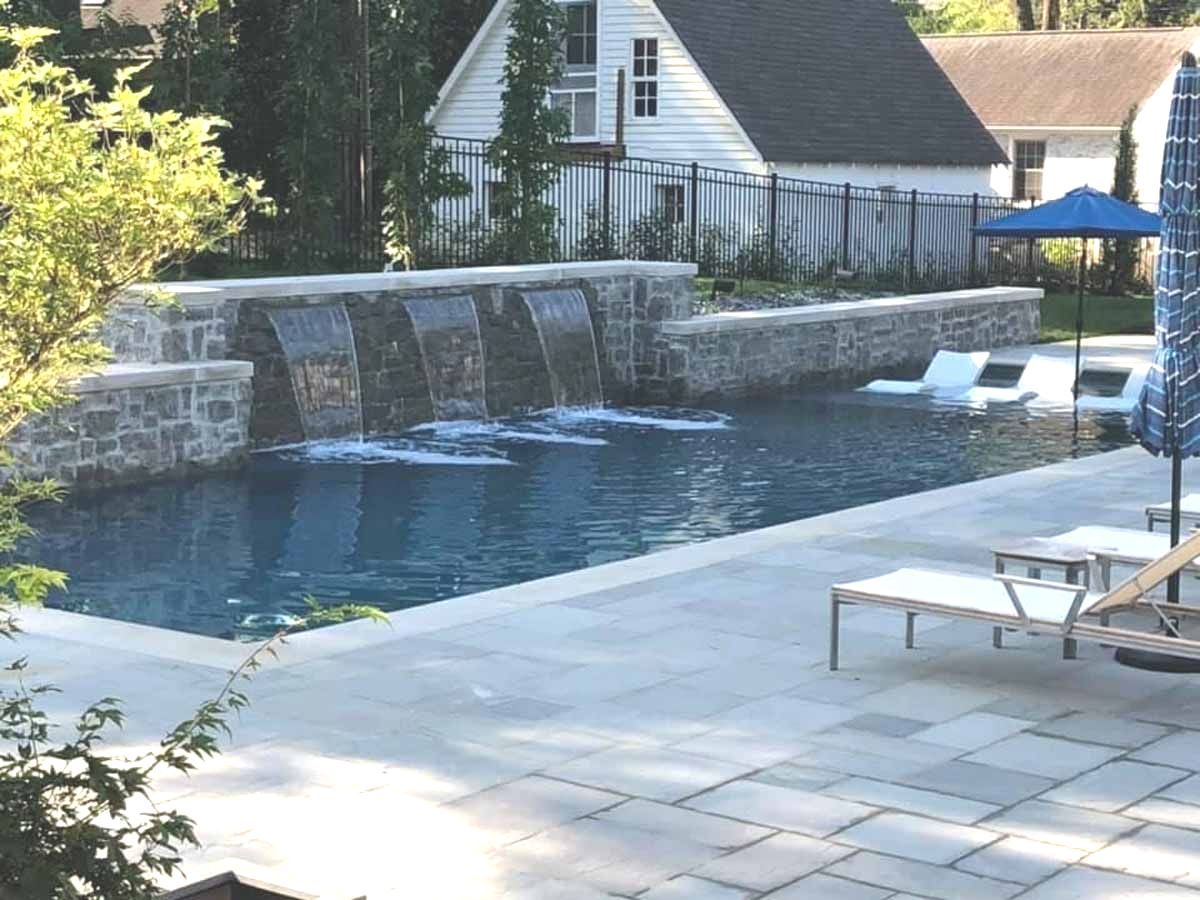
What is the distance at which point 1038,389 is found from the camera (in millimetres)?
22922

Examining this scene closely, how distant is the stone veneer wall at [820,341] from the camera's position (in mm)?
21562

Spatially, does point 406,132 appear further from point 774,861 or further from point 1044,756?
point 774,861

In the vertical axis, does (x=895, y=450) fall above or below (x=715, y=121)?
below

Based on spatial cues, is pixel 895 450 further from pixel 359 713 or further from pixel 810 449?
pixel 359 713

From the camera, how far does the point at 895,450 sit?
1797cm

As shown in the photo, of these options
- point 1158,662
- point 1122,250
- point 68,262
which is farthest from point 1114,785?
point 1122,250

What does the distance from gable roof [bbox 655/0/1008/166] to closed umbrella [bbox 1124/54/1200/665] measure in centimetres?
2465

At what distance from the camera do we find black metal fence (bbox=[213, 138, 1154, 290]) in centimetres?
2483

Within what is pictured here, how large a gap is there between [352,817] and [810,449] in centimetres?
1178

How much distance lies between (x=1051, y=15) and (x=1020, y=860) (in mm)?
57788

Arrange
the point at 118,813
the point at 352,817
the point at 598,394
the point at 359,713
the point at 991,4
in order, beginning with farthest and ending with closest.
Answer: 1. the point at 991,4
2. the point at 598,394
3. the point at 359,713
4. the point at 352,817
5. the point at 118,813

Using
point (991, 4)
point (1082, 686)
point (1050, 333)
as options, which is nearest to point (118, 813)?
point (1082, 686)

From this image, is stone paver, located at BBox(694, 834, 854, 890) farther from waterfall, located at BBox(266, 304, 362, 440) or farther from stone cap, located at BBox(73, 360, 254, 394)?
waterfall, located at BBox(266, 304, 362, 440)

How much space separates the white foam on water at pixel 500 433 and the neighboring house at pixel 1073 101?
97.8 feet
